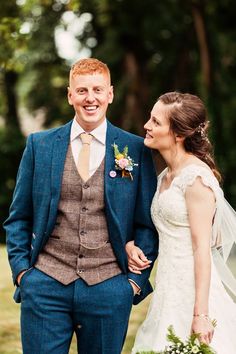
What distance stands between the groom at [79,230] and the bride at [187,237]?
6.7 inches

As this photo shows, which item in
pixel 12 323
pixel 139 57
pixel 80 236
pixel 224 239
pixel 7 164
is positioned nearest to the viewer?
pixel 80 236

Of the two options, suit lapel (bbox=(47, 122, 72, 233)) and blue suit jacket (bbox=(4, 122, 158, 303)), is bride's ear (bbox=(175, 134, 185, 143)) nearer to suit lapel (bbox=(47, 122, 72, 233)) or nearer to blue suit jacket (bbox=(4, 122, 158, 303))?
blue suit jacket (bbox=(4, 122, 158, 303))

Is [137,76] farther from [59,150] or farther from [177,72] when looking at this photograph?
[59,150]

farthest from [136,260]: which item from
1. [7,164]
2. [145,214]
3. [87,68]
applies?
[7,164]

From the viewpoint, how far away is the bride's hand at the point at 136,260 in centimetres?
389

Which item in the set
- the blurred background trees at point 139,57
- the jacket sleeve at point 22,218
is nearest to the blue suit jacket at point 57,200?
the jacket sleeve at point 22,218

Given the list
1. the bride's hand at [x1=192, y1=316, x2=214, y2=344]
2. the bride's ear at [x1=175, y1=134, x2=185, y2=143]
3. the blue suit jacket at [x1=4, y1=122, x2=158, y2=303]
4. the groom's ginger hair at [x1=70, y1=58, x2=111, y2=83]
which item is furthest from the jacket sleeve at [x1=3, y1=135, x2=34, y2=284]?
the bride's hand at [x1=192, y1=316, x2=214, y2=344]

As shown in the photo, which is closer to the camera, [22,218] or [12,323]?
[22,218]

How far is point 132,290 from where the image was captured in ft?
12.7

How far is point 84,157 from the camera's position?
3889 millimetres

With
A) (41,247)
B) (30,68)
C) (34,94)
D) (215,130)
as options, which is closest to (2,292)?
(41,247)

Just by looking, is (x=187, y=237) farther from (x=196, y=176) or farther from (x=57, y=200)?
(x=57, y=200)

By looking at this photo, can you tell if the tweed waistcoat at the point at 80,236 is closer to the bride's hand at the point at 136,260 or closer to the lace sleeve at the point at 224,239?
the bride's hand at the point at 136,260

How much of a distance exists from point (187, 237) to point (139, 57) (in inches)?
540
